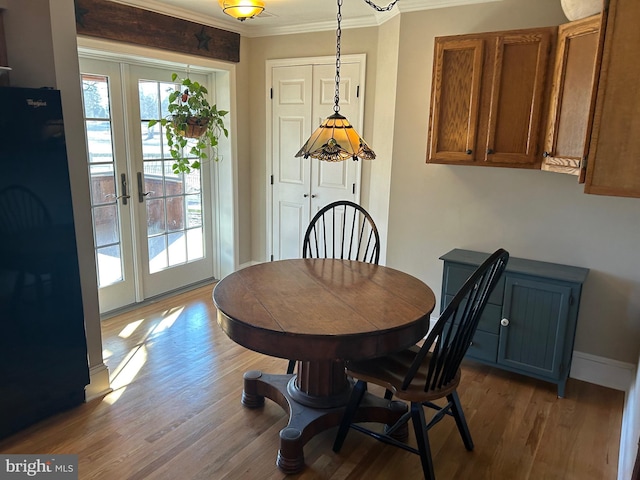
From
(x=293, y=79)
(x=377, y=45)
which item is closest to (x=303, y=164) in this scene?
(x=293, y=79)

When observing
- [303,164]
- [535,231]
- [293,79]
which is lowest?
[535,231]

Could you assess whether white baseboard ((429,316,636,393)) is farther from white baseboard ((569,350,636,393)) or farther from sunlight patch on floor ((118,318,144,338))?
sunlight patch on floor ((118,318,144,338))

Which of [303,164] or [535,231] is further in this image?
[303,164]

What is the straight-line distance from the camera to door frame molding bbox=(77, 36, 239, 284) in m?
3.43

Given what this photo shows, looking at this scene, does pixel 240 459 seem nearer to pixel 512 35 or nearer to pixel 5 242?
pixel 5 242

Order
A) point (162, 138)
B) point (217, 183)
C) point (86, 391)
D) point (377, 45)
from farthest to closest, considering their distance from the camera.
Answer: point (217, 183) < point (162, 138) < point (377, 45) < point (86, 391)

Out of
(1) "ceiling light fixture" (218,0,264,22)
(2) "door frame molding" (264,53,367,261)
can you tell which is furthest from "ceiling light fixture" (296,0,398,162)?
(2) "door frame molding" (264,53,367,261)

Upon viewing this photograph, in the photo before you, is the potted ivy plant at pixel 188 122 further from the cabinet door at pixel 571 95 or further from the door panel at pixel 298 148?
the cabinet door at pixel 571 95

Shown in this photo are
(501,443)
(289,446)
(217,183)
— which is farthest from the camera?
(217,183)

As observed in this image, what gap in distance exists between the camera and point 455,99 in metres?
2.92

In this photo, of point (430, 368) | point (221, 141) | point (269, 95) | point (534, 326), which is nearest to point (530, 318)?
point (534, 326)

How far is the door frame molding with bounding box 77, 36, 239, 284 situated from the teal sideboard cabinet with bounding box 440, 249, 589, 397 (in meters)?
2.23

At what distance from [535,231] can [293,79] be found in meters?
2.34

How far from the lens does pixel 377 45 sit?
3.65 metres
